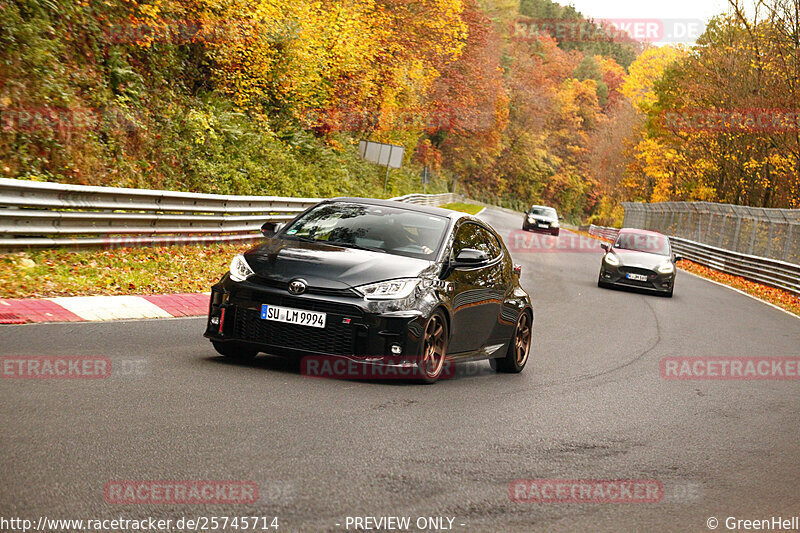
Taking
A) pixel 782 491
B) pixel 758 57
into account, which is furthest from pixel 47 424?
pixel 758 57

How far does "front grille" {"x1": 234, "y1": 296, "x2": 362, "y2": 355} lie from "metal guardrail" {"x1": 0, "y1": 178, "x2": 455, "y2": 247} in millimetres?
5773

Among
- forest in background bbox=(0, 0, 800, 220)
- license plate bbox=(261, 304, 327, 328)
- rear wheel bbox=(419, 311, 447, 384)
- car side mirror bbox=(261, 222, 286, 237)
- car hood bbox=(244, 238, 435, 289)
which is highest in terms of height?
forest in background bbox=(0, 0, 800, 220)

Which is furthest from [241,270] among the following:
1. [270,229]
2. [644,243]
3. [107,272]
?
[644,243]

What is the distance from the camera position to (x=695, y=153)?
5491 cm

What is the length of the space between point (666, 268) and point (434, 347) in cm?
1694

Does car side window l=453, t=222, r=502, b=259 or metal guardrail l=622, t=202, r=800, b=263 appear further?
metal guardrail l=622, t=202, r=800, b=263

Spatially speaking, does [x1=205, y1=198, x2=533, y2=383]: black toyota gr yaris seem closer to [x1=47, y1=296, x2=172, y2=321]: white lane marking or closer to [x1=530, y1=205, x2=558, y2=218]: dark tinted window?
[x1=47, y1=296, x2=172, y2=321]: white lane marking

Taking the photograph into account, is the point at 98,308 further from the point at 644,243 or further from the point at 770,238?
the point at 770,238

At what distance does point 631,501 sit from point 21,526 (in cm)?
321

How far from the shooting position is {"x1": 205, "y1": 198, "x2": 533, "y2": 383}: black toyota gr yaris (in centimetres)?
790

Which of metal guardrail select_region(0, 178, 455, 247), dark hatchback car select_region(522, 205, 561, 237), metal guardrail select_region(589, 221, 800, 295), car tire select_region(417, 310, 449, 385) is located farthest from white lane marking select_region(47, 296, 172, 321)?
dark hatchback car select_region(522, 205, 561, 237)

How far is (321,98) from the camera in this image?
31953mm

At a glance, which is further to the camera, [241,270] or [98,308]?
[98,308]

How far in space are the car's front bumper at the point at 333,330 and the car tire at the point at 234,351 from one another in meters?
0.45
